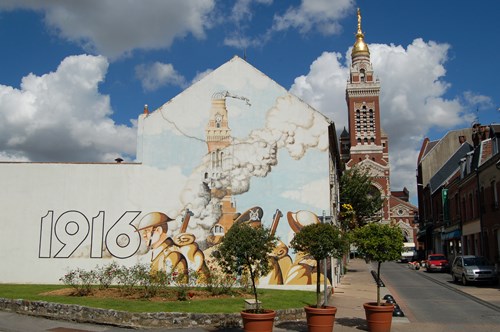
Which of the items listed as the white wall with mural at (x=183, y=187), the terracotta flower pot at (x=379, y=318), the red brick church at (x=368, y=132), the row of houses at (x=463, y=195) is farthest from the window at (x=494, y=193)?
the red brick church at (x=368, y=132)

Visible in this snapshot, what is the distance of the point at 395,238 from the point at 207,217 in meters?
12.1

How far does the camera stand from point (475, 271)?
25.7 m

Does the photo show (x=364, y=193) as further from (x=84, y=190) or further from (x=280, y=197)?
(x=84, y=190)

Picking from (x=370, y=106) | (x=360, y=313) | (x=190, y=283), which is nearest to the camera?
(x=360, y=313)

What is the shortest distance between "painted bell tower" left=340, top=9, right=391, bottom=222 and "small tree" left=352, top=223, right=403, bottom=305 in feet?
250

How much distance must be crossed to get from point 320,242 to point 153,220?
1282 cm

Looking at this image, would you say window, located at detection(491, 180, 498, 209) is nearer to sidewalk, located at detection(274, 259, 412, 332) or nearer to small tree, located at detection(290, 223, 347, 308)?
sidewalk, located at detection(274, 259, 412, 332)

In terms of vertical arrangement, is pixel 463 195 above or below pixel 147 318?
above

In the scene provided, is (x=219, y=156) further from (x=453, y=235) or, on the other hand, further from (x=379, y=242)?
(x=453, y=235)

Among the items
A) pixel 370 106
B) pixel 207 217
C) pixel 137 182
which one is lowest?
pixel 207 217

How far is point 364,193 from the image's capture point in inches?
1662

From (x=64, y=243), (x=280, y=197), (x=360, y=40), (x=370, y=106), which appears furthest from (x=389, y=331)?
(x=360, y=40)

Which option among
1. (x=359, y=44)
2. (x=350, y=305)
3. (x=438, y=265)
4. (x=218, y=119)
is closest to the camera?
(x=350, y=305)

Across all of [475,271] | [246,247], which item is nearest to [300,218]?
[246,247]
